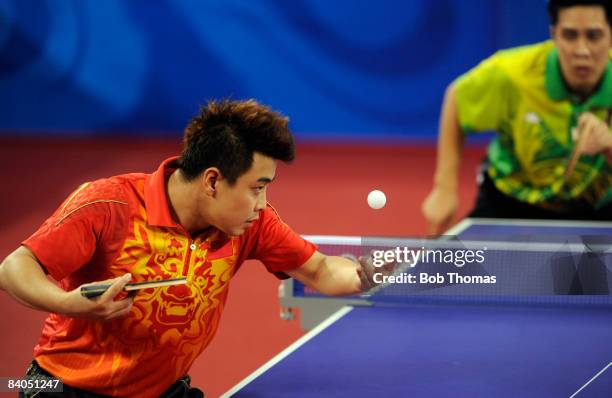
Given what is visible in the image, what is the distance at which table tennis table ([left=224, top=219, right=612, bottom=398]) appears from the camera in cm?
317

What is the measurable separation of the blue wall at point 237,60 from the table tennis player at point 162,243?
765cm

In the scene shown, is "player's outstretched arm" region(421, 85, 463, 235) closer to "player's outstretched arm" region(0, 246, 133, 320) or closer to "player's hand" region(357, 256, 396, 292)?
"player's hand" region(357, 256, 396, 292)

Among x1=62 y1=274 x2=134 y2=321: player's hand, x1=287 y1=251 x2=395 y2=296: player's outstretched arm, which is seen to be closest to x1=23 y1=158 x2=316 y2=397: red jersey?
x1=62 y1=274 x2=134 y2=321: player's hand

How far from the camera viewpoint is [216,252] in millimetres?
3057

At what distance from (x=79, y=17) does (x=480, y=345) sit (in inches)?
322

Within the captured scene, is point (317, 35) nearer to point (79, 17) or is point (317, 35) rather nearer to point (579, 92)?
point (79, 17)

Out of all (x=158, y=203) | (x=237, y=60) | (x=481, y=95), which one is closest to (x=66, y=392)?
(x=158, y=203)

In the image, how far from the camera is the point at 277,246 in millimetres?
3236

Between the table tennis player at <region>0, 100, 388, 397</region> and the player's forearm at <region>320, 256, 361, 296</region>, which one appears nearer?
the table tennis player at <region>0, 100, 388, 397</region>

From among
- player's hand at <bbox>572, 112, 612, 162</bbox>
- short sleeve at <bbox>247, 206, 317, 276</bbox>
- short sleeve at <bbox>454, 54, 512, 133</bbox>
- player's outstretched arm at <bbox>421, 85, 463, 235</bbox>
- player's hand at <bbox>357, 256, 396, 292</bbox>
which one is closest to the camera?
player's hand at <bbox>357, 256, 396, 292</bbox>

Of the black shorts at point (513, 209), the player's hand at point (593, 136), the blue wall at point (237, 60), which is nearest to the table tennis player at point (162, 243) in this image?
the player's hand at point (593, 136)

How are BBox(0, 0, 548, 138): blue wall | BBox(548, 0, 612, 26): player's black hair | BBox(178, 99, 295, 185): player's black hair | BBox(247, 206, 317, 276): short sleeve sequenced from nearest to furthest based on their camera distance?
1. BBox(178, 99, 295, 185): player's black hair
2. BBox(247, 206, 317, 276): short sleeve
3. BBox(548, 0, 612, 26): player's black hair
4. BBox(0, 0, 548, 138): blue wall

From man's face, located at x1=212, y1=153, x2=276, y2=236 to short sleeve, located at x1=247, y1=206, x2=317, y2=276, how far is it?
27 centimetres

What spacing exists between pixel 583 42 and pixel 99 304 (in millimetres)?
3006
